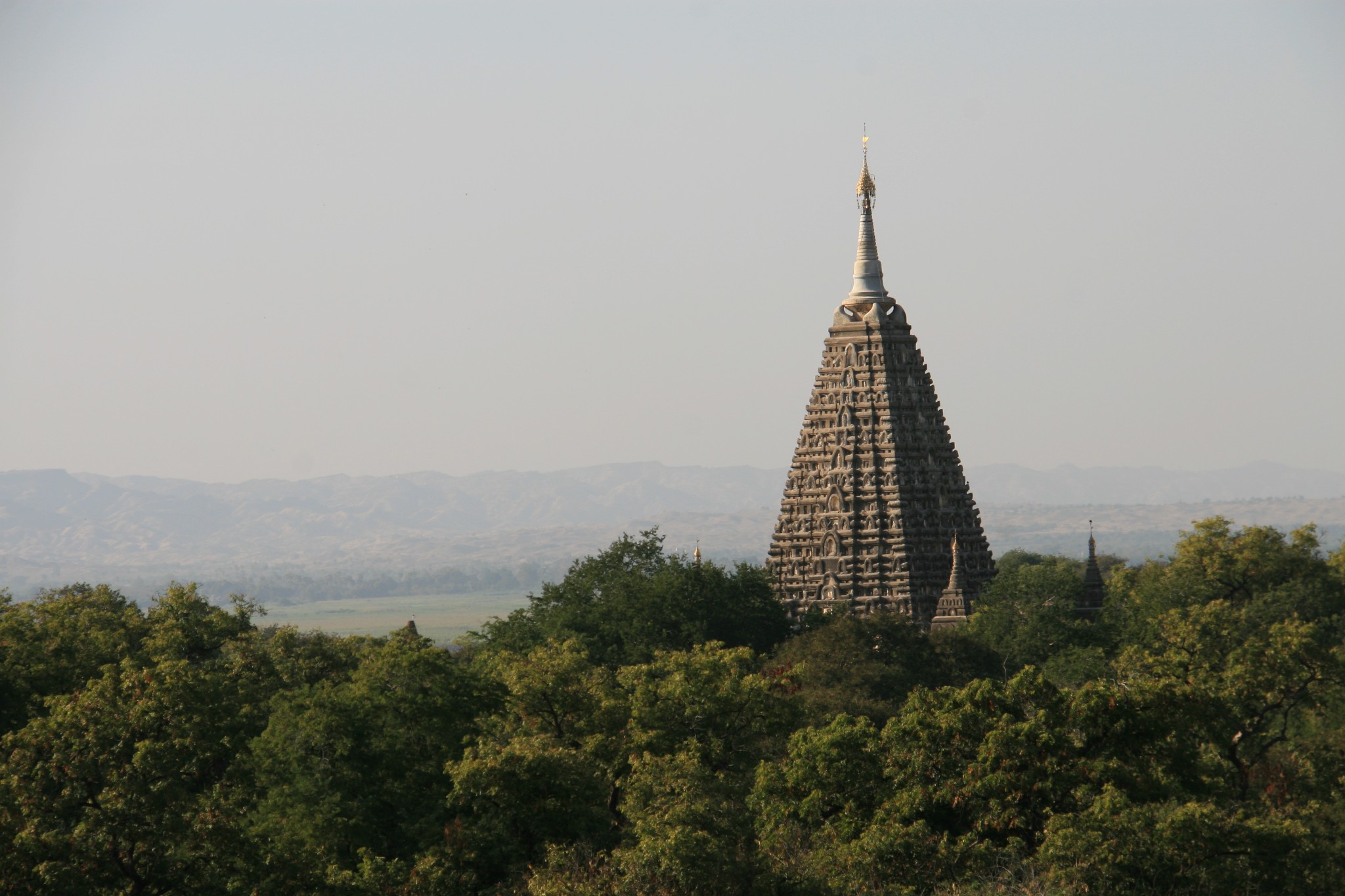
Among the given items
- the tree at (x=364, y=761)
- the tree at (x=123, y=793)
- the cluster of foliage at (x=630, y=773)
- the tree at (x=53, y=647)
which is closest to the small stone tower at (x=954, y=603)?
the cluster of foliage at (x=630, y=773)

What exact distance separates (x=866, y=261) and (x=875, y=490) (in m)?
17.1

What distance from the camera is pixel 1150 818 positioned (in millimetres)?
51125

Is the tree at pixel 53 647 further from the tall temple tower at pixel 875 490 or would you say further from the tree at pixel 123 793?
the tall temple tower at pixel 875 490

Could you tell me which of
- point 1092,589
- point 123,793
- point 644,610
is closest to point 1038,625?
point 1092,589

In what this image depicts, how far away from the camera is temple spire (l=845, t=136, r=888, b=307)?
129500mm

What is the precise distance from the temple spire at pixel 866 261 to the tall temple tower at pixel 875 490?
164 millimetres

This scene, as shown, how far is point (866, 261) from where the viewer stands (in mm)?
131250

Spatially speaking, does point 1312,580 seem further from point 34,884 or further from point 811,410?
point 34,884

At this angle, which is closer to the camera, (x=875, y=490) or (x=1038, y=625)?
(x=1038, y=625)

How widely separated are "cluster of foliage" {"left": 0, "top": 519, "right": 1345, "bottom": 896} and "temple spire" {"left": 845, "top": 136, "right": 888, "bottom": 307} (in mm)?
50944

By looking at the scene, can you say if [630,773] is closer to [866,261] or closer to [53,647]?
[53,647]

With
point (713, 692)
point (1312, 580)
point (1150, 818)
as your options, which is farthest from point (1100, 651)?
point (1150, 818)

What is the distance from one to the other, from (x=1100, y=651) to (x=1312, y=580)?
1911 cm

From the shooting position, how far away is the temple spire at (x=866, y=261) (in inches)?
5098
